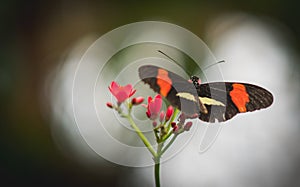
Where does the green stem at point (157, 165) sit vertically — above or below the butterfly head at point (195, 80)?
below

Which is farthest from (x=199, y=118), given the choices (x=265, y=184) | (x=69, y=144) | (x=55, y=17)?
(x=55, y=17)

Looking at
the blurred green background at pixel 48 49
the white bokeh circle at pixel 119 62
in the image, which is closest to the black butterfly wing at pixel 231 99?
the white bokeh circle at pixel 119 62

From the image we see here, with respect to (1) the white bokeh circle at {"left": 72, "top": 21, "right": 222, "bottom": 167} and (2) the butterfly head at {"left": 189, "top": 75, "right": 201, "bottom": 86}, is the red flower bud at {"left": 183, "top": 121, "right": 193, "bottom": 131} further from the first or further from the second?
(1) the white bokeh circle at {"left": 72, "top": 21, "right": 222, "bottom": 167}

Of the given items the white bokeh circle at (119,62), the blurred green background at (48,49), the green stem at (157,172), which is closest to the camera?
the green stem at (157,172)

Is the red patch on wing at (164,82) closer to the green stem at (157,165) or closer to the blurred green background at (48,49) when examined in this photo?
the green stem at (157,165)

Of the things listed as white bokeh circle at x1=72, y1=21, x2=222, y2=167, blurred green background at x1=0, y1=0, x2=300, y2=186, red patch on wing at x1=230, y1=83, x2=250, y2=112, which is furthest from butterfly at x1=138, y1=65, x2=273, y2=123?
blurred green background at x1=0, y1=0, x2=300, y2=186

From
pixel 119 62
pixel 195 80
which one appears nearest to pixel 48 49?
pixel 119 62

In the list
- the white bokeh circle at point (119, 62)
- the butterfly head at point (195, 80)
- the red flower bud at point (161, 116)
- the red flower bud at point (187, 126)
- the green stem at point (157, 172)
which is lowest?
the green stem at point (157, 172)

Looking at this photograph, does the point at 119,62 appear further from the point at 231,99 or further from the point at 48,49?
the point at 48,49

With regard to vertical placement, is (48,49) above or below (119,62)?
above
